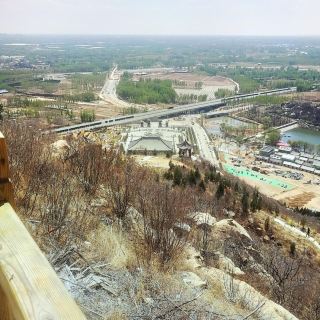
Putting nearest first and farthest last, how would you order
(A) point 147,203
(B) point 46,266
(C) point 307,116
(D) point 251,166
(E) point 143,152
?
(B) point 46,266
(A) point 147,203
(E) point 143,152
(D) point 251,166
(C) point 307,116

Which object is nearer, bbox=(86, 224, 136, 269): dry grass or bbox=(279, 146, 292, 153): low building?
bbox=(86, 224, 136, 269): dry grass

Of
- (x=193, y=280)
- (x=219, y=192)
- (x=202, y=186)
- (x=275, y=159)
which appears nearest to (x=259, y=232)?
(x=219, y=192)

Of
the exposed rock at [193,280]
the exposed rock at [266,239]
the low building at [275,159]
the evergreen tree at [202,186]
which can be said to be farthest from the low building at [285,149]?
the exposed rock at [193,280]

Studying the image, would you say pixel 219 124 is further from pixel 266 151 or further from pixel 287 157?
pixel 287 157

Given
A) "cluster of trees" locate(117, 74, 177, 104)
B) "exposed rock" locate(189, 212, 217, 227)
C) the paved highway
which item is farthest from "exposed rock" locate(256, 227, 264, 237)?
"cluster of trees" locate(117, 74, 177, 104)

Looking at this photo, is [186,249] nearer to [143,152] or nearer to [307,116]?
[143,152]

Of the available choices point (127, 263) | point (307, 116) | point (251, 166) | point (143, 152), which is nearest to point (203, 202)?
point (127, 263)

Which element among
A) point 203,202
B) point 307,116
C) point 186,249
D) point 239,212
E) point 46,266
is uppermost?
point 46,266

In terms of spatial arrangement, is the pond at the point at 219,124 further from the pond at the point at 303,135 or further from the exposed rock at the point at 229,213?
the exposed rock at the point at 229,213

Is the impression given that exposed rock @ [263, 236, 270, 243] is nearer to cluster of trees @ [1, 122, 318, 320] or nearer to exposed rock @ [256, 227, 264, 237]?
exposed rock @ [256, 227, 264, 237]
